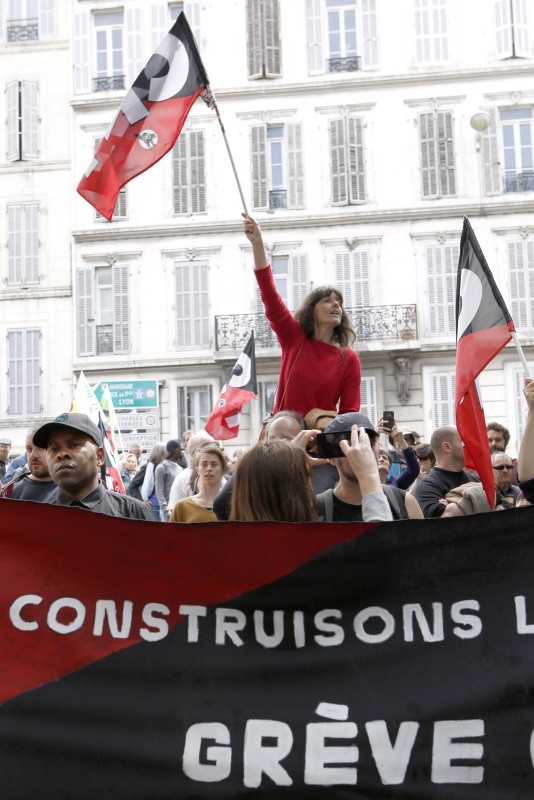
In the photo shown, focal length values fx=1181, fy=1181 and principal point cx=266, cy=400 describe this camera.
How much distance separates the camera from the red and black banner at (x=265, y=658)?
329cm

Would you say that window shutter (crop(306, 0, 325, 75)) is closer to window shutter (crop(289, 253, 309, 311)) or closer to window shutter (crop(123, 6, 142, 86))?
window shutter (crop(123, 6, 142, 86))

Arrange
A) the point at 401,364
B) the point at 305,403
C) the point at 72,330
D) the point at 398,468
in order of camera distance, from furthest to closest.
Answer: the point at 72,330, the point at 401,364, the point at 398,468, the point at 305,403

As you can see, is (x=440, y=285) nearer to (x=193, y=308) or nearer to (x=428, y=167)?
(x=428, y=167)

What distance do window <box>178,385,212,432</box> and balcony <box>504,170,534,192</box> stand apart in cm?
779

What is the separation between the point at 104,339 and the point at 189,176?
4.08m

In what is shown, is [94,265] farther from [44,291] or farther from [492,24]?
[492,24]

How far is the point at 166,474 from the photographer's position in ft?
45.9

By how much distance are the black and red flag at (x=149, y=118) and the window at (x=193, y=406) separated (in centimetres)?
1837

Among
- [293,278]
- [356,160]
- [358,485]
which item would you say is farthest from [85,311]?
[358,485]

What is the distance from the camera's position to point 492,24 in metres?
25.9

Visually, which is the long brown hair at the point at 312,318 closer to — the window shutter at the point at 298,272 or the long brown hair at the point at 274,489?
the long brown hair at the point at 274,489

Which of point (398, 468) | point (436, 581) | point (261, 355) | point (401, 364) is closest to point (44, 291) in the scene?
point (261, 355)

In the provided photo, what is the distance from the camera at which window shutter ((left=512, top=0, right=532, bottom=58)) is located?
83.8 ft

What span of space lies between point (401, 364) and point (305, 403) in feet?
63.5
